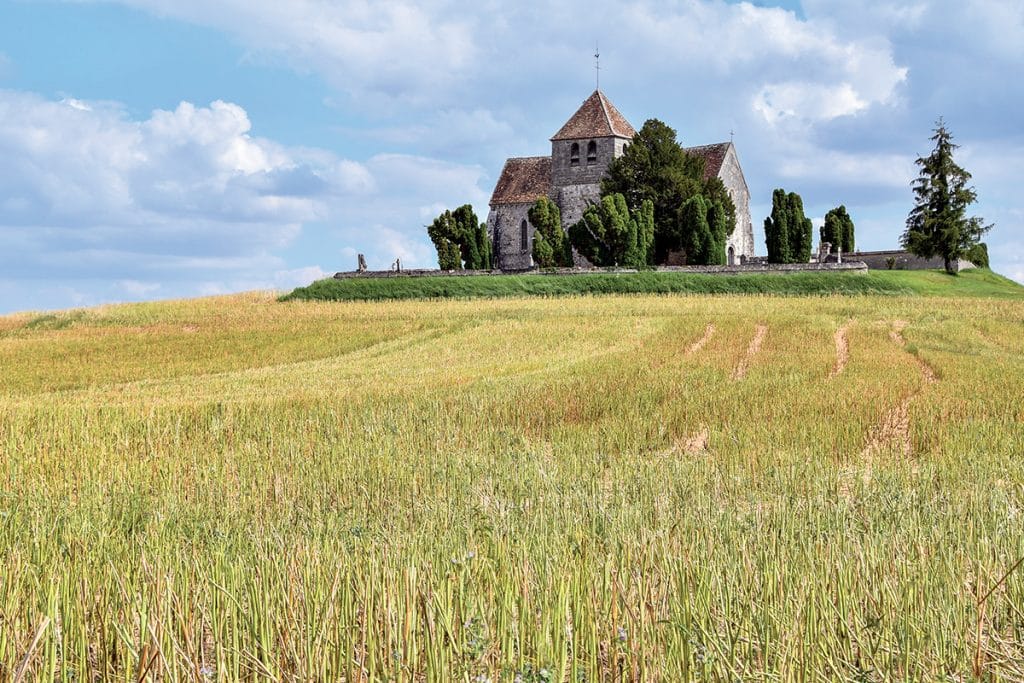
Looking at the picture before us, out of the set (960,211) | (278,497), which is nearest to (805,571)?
(278,497)

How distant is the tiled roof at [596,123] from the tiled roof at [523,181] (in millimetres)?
4298

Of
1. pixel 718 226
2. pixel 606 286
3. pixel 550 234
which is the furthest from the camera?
pixel 550 234

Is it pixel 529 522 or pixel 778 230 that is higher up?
pixel 778 230

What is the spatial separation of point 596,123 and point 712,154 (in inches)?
365

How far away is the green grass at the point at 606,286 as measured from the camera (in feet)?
156

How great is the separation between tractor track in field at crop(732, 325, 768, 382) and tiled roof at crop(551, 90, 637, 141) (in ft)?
136

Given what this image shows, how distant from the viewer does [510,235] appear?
2758 inches

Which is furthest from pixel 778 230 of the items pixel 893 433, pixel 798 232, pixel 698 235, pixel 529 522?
pixel 529 522

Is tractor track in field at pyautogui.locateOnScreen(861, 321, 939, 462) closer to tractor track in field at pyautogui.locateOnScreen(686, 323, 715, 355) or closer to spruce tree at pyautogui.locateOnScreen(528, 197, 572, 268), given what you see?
tractor track in field at pyautogui.locateOnScreen(686, 323, 715, 355)

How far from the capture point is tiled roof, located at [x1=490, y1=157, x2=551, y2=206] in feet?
230

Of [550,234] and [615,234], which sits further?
[550,234]

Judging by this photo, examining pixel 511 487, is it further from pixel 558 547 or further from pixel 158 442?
pixel 158 442

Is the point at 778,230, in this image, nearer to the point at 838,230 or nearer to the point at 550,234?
the point at 838,230

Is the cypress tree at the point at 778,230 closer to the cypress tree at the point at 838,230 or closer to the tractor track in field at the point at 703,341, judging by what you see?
the cypress tree at the point at 838,230
